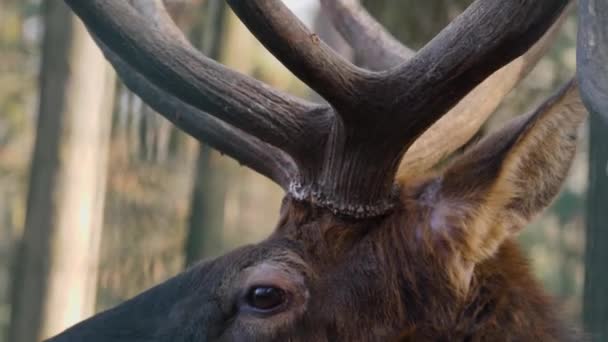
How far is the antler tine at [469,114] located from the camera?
435 cm

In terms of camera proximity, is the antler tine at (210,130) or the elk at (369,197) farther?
the antler tine at (210,130)

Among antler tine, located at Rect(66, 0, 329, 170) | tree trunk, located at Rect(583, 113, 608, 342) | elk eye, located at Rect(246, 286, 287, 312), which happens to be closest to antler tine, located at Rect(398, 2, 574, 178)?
tree trunk, located at Rect(583, 113, 608, 342)

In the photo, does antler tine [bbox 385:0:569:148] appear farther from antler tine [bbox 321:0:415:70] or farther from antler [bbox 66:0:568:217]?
antler tine [bbox 321:0:415:70]

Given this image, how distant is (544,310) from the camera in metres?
3.45

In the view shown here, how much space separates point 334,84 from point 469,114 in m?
1.22

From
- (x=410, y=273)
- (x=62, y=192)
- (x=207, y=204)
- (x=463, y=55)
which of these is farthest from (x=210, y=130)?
(x=207, y=204)

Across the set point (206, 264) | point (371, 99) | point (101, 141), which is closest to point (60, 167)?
point (101, 141)

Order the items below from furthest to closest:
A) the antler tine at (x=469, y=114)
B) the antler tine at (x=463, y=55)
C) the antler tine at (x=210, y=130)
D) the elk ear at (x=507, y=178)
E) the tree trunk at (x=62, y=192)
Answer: the tree trunk at (x=62, y=192) < the antler tine at (x=469, y=114) < the antler tine at (x=210, y=130) < the elk ear at (x=507, y=178) < the antler tine at (x=463, y=55)

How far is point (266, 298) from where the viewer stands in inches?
139

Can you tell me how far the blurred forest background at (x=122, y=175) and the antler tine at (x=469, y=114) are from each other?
22.2 inches

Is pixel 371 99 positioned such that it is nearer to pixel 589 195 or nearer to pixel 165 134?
pixel 589 195

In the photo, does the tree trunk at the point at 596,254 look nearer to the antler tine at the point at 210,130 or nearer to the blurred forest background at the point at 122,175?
the blurred forest background at the point at 122,175

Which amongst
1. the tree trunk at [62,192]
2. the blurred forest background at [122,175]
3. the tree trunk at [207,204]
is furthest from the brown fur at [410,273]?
the tree trunk at [207,204]

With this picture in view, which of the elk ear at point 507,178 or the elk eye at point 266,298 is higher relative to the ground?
the elk ear at point 507,178
